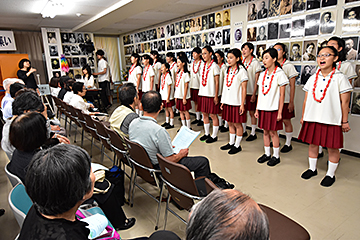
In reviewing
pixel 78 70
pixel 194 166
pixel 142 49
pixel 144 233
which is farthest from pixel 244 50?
pixel 78 70

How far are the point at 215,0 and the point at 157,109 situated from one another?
11.9 feet

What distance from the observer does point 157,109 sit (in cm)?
232

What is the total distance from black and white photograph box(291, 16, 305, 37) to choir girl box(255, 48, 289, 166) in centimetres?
118

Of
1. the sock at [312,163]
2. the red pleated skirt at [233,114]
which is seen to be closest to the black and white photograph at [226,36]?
the red pleated skirt at [233,114]

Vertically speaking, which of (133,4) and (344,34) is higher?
(133,4)

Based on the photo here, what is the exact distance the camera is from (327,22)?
3.53m

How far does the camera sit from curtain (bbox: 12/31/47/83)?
8266 mm

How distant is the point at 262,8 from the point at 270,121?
97.7 inches

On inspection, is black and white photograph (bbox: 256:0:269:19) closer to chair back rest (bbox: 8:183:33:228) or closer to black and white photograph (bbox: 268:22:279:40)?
black and white photograph (bbox: 268:22:279:40)

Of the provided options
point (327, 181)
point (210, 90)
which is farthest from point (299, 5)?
point (327, 181)

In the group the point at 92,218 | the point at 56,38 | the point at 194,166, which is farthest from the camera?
the point at 56,38

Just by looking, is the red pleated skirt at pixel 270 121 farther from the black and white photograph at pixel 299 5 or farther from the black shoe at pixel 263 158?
the black and white photograph at pixel 299 5

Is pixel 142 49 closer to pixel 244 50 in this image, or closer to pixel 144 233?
pixel 244 50

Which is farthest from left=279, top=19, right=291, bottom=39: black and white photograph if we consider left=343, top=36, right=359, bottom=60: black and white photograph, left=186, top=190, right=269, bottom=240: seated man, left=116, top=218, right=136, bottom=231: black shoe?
left=186, top=190, right=269, bottom=240: seated man
